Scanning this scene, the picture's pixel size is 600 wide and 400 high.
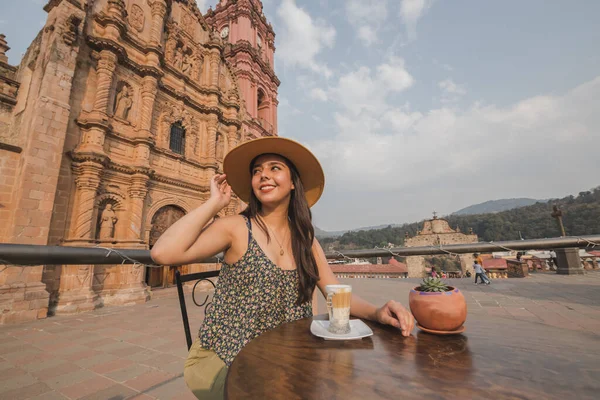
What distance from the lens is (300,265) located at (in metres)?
1.49

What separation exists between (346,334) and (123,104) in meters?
11.3

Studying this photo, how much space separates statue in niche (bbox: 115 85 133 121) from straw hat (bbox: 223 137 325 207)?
9.72 meters

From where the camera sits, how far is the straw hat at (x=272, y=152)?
156 centimetres

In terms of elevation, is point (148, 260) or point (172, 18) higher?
point (172, 18)

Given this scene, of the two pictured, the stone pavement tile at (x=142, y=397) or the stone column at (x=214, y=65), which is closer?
the stone pavement tile at (x=142, y=397)

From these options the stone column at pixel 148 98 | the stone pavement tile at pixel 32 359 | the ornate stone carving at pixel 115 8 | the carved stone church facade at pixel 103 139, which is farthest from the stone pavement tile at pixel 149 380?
the ornate stone carving at pixel 115 8

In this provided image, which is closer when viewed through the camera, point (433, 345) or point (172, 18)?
point (433, 345)

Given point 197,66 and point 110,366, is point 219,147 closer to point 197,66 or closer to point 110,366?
point 197,66

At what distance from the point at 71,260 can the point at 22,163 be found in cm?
722

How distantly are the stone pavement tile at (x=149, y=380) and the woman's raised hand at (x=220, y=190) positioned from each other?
2.24 meters

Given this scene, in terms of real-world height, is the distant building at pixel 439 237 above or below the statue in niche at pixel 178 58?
below

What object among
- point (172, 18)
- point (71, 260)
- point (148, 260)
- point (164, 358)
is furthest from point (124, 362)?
point (172, 18)

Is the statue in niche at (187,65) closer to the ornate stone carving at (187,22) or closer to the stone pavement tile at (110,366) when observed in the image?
the ornate stone carving at (187,22)

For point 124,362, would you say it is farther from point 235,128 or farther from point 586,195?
point 586,195
